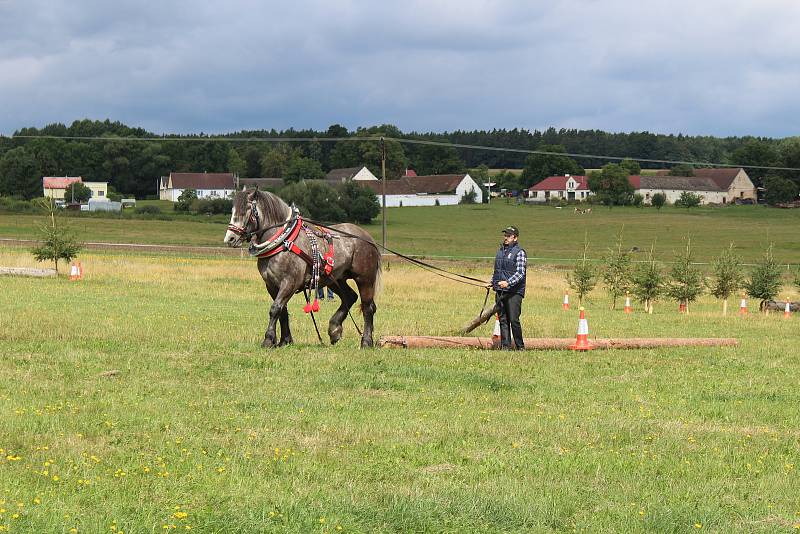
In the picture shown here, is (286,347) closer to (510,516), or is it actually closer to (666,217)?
(510,516)

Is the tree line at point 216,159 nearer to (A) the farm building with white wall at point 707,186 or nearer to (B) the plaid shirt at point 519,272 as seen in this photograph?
(A) the farm building with white wall at point 707,186

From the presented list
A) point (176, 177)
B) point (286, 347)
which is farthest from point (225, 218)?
point (286, 347)

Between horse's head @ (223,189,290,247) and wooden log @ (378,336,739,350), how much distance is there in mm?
3159

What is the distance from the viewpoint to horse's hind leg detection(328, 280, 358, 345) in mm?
17672

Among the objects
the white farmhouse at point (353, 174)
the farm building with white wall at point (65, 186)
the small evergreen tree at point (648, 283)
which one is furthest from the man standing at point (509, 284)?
the white farmhouse at point (353, 174)

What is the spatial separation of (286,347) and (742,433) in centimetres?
831

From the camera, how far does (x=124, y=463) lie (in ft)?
26.8

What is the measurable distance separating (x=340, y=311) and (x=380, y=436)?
853 cm

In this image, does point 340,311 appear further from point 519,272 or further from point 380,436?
point 380,436

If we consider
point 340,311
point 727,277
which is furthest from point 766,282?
point 340,311

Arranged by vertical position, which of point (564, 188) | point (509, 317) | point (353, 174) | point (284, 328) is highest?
point (353, 174)

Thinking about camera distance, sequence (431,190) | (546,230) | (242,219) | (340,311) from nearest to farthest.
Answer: (242,219), (340,311), (546,230), (431,190)

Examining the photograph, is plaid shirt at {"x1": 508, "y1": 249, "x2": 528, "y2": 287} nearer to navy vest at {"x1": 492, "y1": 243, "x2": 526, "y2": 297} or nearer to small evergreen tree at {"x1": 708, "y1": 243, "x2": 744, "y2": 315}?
navy vest at {"x1": 492, "y1": 243, "x2": 526, "y2": 297}

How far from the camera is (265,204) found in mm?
16656
